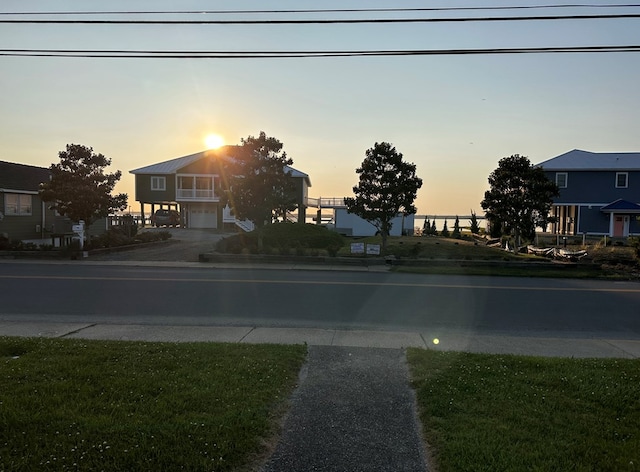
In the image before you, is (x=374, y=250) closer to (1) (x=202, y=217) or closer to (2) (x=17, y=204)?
(2) (x=17, y=204)

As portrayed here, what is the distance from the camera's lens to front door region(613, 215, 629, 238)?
3462 centimetres

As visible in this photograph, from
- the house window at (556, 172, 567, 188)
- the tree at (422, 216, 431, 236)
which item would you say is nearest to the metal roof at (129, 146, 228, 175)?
the tree at (422, 216, 431, 236)

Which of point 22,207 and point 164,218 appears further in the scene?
point 164,218

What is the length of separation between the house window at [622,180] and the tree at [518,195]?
2006cm

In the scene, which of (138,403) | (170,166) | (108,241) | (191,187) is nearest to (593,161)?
(191,187)

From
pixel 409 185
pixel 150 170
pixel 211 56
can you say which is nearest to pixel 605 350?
pixel 211 56

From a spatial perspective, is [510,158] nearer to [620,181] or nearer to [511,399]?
[511,399]

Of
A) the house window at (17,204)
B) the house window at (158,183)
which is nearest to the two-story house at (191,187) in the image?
the house window at (158,183)

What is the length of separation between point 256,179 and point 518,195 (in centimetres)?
1156

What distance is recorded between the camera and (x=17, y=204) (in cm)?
2633

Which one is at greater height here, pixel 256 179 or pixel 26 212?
pixel 256 179

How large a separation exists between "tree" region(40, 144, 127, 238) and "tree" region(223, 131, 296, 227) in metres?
5.94

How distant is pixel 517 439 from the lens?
144 inches

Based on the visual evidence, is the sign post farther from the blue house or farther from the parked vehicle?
the blue house
